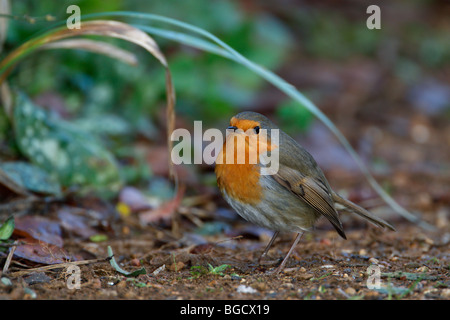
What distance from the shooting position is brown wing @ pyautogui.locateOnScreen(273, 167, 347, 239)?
351 cm

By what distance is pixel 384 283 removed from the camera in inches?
112

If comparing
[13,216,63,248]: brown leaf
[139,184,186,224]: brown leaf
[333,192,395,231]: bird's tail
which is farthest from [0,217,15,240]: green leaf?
[333,192,395,231]: bird's tail

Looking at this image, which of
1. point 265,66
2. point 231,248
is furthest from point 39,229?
point 265,66

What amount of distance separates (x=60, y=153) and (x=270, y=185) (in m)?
1.63

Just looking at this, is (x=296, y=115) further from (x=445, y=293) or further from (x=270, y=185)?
(x=445, y=293)

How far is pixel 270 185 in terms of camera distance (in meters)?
3.46

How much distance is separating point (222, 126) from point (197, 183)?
4.00ft

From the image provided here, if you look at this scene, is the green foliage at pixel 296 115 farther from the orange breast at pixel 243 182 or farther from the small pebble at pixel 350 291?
the small pebble at pixel 350 291

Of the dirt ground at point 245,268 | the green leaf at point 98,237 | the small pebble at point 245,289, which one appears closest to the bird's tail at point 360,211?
the dirt ground at point 245,268

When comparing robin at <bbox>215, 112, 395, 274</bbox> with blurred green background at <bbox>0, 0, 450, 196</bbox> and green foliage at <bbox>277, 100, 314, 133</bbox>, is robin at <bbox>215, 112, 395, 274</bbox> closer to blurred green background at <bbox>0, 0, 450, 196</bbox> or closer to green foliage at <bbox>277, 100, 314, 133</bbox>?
blurred green background at <bbox>0, 0, 450, 196</bbox>

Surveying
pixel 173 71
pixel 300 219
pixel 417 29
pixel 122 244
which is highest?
pixel 417 29

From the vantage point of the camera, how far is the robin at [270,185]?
3.43 meters
